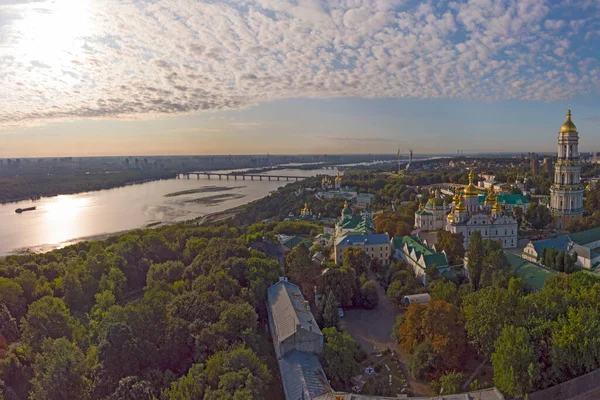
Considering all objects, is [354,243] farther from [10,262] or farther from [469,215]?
[10,262]

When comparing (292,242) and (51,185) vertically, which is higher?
(51,185)

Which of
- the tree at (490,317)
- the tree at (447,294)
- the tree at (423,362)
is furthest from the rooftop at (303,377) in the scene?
the tree at (447,294)

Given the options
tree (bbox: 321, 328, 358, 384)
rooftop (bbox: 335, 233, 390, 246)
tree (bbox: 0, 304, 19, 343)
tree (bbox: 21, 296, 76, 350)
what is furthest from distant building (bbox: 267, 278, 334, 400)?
tree (bbox: 0, 304, 19, 343)

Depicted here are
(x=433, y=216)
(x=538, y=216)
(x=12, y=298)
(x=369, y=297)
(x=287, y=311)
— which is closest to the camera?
(x=287, y=311)

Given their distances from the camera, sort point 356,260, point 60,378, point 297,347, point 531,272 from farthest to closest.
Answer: point 356,260, point 531,272, point 297,347, point 60,378

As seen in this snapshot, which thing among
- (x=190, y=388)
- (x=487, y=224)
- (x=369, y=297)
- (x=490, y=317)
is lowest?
(x=369, y=297)

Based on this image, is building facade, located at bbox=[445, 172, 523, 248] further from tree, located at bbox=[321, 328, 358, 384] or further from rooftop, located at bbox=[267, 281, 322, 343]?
tree, located at bbox=[321, 328, 358, 384]

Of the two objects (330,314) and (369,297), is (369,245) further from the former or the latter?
(330,314)

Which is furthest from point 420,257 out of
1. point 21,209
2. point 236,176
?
point 236,176
